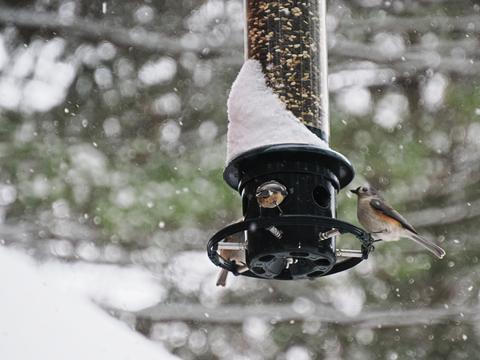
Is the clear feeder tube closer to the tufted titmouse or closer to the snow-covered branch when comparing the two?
the tufted titmouse

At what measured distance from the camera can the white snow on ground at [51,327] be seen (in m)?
4.23

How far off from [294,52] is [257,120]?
43cm

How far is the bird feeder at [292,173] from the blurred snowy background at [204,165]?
131 inches

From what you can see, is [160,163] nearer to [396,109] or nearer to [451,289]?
[396,109]

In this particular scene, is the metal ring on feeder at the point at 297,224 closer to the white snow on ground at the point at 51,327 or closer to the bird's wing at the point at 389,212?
the white snow on ground at the point at 51,327

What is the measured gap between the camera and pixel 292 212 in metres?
3.97

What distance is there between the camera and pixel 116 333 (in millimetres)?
4707

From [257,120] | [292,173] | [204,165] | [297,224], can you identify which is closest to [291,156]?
[292,173]

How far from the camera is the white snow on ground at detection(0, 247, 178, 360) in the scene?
13.9 feet

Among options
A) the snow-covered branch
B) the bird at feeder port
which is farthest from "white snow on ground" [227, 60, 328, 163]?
the snow-covered branch

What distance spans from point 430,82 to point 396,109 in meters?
0.40

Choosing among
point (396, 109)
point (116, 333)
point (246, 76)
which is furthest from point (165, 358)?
point (396, 109)

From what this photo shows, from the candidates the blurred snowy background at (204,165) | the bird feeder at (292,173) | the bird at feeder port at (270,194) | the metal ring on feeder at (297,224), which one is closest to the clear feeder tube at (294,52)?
the bird feeder at (292,173)

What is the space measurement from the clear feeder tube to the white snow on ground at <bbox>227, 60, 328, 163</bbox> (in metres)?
0.06
